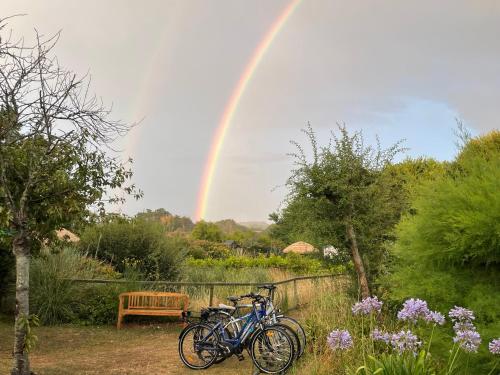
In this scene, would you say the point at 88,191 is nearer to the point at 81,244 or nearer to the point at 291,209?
the point at 291,209

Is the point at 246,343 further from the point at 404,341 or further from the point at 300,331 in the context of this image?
the point at 404,341

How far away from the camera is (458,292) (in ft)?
13.3

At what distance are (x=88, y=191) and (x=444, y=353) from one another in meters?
4.40

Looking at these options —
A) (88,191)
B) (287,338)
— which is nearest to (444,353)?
(287,338)

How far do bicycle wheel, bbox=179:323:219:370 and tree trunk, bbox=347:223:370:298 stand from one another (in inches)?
109

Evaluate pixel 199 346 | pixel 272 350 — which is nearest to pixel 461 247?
pixel 272 350

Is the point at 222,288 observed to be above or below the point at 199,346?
above

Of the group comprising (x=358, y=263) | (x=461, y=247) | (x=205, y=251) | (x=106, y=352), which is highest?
(x=205, y=251)

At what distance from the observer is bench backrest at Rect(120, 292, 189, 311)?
10.1 metres

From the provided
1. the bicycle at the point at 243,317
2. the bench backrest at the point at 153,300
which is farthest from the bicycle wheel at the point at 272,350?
the bench backrest at the point at 153,300

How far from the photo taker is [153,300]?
10281 mm

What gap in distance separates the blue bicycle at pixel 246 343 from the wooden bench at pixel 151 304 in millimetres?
3082

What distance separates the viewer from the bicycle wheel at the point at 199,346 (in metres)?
6.69

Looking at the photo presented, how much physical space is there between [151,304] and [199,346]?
377cm
